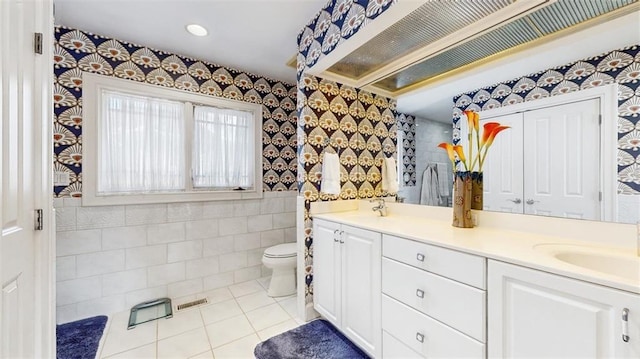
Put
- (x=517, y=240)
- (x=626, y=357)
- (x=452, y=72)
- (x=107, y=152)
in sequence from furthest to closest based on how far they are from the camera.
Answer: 1. (x=107, y=152)
2. (x=452, y=72)
3. (x=517, y=240)
4. (x=626, y=357)

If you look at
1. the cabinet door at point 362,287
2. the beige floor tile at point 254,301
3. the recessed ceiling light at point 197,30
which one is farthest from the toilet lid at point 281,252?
the recessed ceiling light at point 197,30

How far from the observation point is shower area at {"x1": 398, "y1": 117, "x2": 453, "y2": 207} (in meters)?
1.70

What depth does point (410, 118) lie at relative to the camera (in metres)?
2.04

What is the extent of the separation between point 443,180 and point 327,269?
106 centimetres

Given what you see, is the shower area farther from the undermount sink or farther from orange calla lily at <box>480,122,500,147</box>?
the undermount sink

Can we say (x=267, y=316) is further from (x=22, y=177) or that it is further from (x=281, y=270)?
(x=22, y=177)

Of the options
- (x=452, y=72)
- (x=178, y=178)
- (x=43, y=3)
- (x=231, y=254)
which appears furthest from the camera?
(x=231, y=254)

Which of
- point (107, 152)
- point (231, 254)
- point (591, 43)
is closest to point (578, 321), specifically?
point (591, 43)

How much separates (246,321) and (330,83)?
84.0 inches

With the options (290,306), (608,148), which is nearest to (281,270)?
(290,306)

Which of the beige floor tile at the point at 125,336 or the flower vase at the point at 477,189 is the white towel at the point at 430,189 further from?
the beige floor tile at the point at 125,336

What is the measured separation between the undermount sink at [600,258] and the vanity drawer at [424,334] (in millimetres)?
507

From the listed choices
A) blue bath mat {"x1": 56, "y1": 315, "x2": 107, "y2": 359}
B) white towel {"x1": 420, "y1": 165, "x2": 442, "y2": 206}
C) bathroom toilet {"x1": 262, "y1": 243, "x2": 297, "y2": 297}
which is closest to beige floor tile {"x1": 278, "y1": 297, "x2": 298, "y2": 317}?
bathroom toilet {"x1": 262, "y1": 243, "x2": 297, "y2": 297}

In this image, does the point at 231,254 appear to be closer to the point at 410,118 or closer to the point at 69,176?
the point at 69,176
